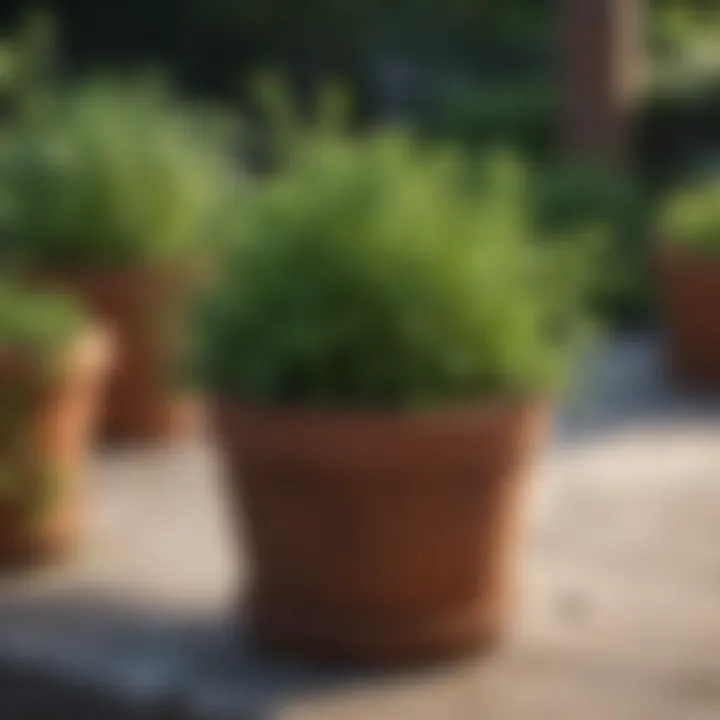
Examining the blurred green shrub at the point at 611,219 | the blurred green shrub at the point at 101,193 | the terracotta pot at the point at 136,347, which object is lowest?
the terracotta pot at the point at 136,347

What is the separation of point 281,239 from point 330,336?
263mm

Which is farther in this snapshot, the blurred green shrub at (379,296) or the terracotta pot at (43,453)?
the terracotta pot at (43,453)

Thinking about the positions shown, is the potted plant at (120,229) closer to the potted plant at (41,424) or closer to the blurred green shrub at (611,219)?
the potted plant at (41,424)

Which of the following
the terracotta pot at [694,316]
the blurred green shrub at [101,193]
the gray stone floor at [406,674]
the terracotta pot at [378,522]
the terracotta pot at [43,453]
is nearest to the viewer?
the gray stone floor at [406,674]

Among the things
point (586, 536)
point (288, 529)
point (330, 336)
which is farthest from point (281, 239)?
point (586, 536)

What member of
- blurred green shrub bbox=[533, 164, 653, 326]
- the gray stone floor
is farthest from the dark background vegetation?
the gray stone floor

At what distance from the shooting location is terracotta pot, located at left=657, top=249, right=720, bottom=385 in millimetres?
7543

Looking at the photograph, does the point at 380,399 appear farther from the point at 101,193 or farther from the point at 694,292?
the point at 694,292

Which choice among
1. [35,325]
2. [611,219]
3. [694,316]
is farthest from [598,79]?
[35,325]

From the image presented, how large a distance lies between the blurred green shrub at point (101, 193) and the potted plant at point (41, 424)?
1.09 m

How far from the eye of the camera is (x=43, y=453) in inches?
198

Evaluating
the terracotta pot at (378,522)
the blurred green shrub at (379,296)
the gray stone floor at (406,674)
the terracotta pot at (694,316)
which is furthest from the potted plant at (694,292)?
the terracotta pot at (378,522)

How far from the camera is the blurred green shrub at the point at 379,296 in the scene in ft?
14.1

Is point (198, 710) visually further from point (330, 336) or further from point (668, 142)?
point (668, 142)
